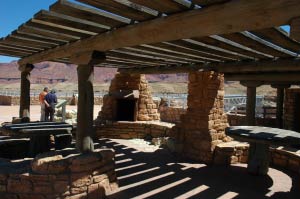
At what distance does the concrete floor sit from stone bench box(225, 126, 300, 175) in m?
0.26

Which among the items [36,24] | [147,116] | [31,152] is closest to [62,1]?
[36,24]

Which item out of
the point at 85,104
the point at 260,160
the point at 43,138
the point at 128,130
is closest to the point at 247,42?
the point at 85,104

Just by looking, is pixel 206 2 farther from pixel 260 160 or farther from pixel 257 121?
pixel 257 121

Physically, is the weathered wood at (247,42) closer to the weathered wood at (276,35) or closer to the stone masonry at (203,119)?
the weathered wood at (276,35)

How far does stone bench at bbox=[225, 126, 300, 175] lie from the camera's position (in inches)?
212

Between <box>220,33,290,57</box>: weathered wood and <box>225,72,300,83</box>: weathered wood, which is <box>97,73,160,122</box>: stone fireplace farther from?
<box>220,33,290,57</box>: weathered wood

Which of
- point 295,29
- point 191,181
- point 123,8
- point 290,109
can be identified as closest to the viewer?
point 295,29

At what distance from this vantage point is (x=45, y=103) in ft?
31.7

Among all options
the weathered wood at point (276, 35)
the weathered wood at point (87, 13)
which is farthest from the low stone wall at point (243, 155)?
the weathered wood at point (87, 13)

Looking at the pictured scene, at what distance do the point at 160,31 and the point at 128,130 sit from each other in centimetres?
764

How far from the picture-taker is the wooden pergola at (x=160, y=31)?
2.89 metres

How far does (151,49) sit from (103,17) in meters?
2.21

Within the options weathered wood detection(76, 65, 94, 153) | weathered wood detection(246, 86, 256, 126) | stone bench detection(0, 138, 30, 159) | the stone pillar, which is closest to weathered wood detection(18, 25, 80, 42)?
weathered wood detection(76, 65, 94, 153)

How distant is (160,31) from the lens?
378 cm
